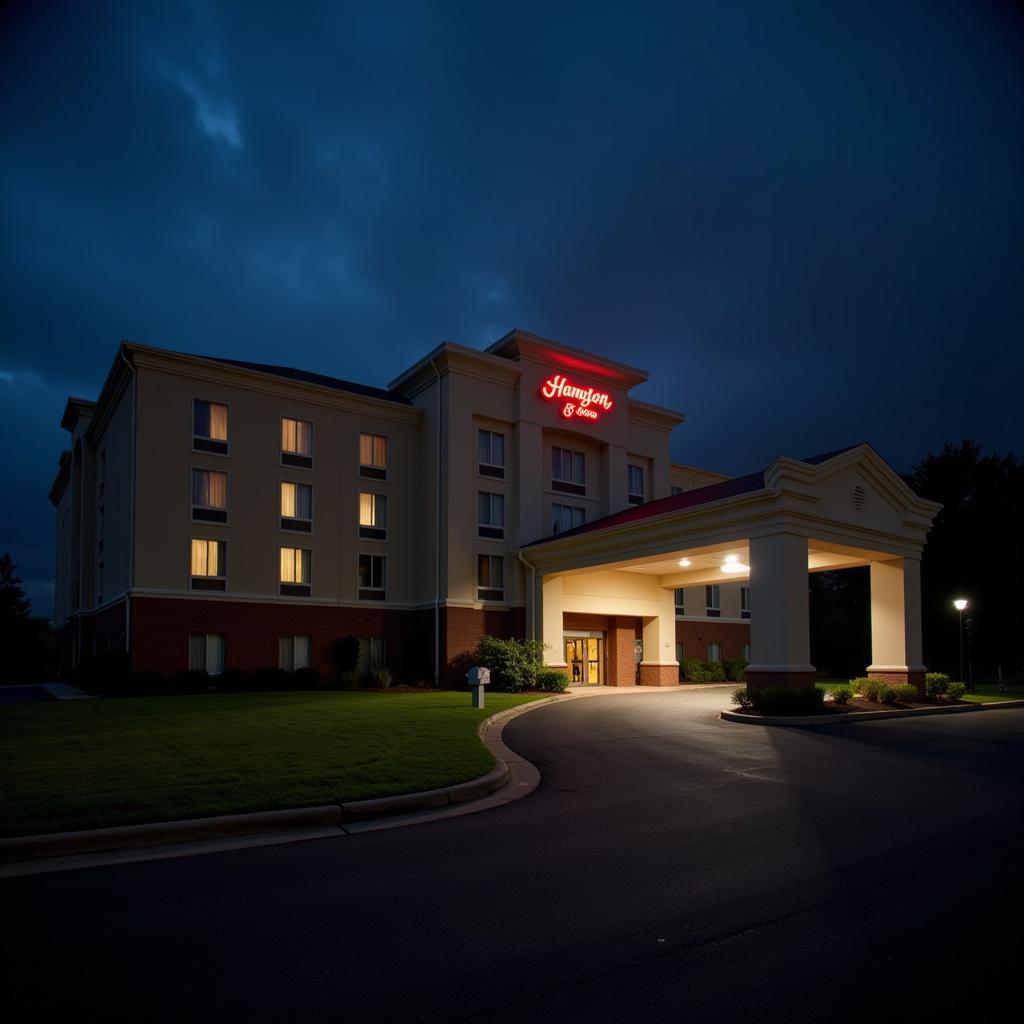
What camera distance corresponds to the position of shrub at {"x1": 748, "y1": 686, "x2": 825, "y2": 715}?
19.2m

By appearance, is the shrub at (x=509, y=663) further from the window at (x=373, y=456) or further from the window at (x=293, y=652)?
the window at (x=373, y=456)

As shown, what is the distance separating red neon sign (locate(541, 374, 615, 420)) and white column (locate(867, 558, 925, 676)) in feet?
46.0

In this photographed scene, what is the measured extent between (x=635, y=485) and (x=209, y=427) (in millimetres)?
19978

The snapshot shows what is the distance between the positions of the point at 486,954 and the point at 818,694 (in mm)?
17448

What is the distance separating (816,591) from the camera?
65500mm

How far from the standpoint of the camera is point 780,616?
2114 cm

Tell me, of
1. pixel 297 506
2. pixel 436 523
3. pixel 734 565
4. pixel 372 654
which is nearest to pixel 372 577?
pixel 372 654

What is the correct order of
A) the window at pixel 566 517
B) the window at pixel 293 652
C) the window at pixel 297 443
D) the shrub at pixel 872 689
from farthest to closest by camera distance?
the window at pixel 566 517 → the window at pixel 297 443 → the window at pixel 293 652 → the shrub at pixel 872 689

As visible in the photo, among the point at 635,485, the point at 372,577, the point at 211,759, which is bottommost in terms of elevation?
the point at 211,759

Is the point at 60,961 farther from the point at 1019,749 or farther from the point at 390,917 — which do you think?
the point at 1019,749

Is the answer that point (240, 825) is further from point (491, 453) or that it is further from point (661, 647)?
point (661, 647)

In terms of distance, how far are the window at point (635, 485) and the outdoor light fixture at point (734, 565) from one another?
28.5 feet

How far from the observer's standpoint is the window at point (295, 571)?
30141mm

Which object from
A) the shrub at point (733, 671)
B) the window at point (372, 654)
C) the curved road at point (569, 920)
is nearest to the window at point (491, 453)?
the window at point (372, 654)
